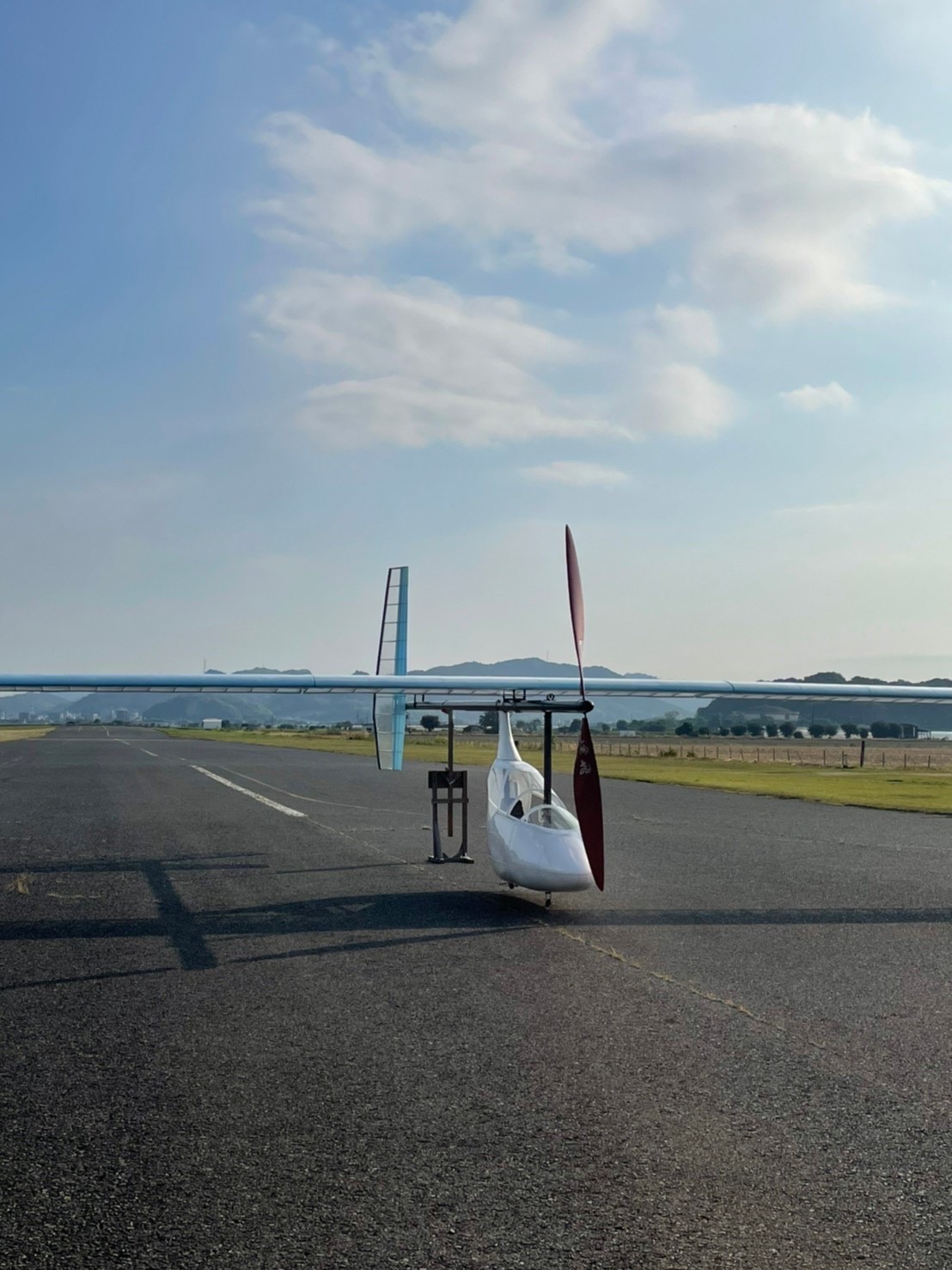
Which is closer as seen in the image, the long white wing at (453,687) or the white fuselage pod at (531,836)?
the white fuselage pod at (531,836)

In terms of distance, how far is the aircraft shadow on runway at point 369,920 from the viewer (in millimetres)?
10719

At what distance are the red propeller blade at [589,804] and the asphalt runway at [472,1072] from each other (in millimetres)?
697

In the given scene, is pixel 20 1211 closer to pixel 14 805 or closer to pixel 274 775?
pixel 14 805

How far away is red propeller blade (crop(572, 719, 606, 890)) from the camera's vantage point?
38.3ft

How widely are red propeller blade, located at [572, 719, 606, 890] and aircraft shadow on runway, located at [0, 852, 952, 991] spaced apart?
0.69m

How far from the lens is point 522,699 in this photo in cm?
1491

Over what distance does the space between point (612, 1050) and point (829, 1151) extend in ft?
6.38

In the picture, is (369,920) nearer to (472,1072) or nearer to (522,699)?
(522,699)

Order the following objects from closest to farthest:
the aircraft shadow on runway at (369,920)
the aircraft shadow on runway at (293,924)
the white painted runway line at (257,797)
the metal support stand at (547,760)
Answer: the aircraft shadow on runway at (293,924) < the aircraft shadow on runway at (369,920) < the metal support stand at (547,760) < the white painted runway line at (257,797)

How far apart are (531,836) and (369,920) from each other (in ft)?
6.49

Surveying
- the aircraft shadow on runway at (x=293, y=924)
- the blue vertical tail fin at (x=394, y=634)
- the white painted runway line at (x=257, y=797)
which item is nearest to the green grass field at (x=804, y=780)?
the white painted runway line at (x=257, y=797)

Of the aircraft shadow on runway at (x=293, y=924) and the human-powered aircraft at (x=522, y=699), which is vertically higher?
the human-powered aircraft at (x=522, y=699)

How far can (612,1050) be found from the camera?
7137 mm

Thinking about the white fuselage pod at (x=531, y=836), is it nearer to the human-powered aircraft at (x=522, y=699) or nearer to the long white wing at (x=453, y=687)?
the human-powered aircraft at (x=522, y=699)
